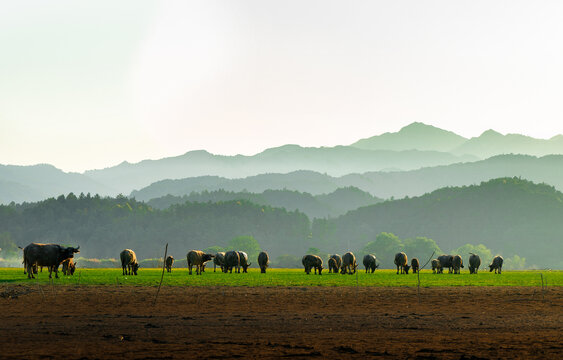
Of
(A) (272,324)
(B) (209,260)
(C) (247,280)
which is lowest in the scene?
(A) (272,324)

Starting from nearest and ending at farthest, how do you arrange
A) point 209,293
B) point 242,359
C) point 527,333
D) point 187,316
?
point 242,359 < point 527,333 < point 187,316 < point 209,293

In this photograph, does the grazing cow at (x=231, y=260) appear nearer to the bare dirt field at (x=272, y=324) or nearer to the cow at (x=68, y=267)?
the cow at (x=68, y=267)

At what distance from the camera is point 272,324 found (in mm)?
27047

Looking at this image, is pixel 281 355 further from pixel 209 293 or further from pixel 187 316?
pixel 209 293

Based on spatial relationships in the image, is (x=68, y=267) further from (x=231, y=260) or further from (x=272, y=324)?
(x=272, y=324)

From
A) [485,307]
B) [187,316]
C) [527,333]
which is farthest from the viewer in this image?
[485,307]

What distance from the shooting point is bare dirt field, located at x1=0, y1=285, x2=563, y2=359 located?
20812 mm

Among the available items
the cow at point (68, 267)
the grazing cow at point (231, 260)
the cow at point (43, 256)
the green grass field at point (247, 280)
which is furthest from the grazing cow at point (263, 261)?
the cow at point (43, 256)

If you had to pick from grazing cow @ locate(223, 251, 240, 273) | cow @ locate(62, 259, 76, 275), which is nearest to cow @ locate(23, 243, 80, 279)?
cow @ locate(62, 259, 76, 275)

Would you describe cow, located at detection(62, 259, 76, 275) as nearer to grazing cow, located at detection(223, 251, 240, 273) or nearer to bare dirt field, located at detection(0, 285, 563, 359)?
bare dirt field, located at detection(0, 285, 563, 359)

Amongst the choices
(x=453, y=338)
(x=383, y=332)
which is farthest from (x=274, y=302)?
(x=453, y=338)

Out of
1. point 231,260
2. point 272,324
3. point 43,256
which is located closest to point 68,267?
point 43,256

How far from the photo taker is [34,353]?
1966 centimetres

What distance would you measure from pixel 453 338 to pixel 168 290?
76.3 ft
